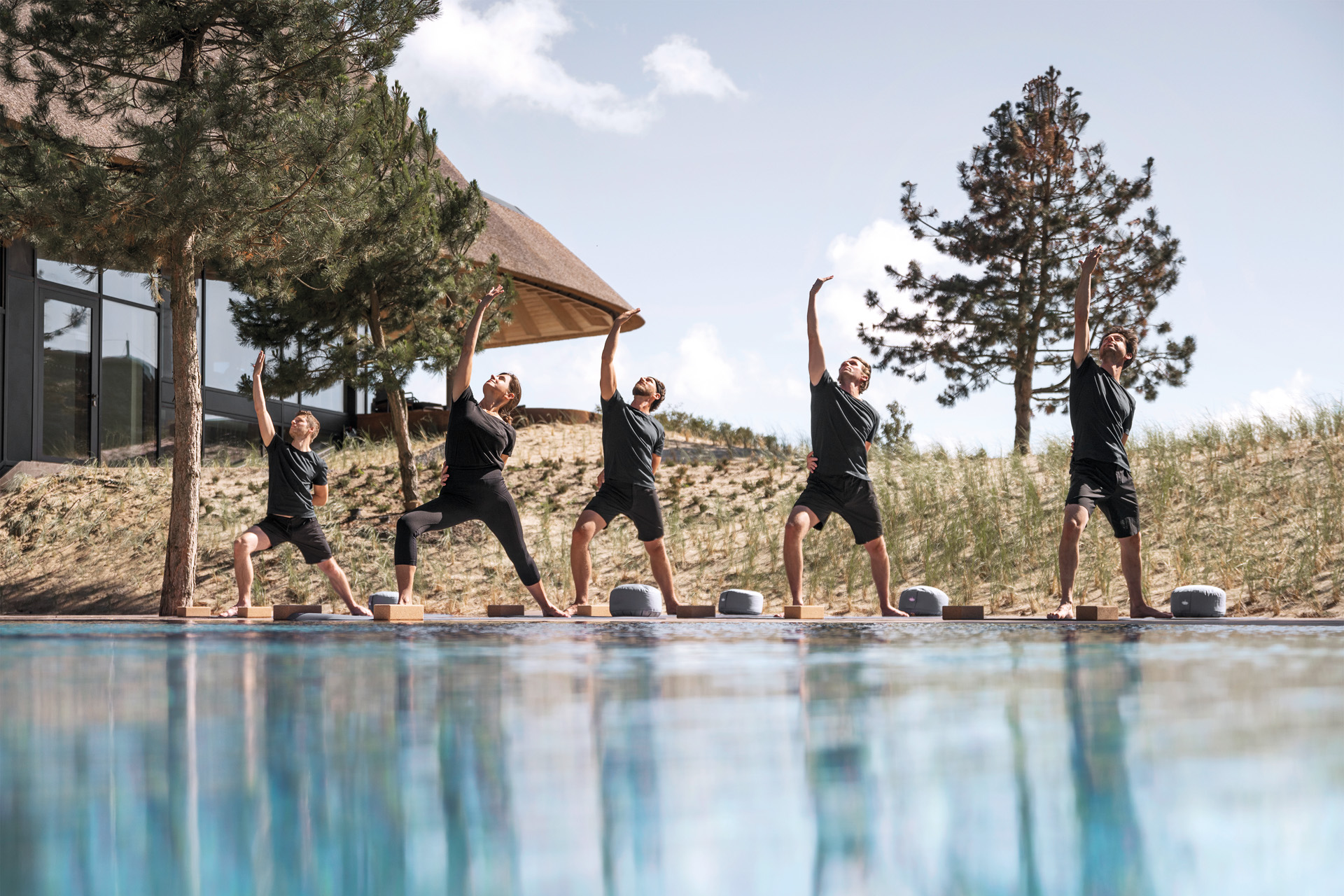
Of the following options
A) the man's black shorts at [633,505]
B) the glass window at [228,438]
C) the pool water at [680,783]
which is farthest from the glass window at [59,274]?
the pool water at [680,783]

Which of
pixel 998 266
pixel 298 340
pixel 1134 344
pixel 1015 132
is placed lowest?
pixel 1134 344

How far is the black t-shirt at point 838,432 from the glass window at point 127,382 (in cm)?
1404

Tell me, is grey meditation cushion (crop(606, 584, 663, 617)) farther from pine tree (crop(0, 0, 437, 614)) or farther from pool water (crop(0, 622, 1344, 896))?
pool water (crop(0, 622, 1344, 896))

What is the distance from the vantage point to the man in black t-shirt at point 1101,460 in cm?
647

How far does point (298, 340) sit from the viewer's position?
1324 cm

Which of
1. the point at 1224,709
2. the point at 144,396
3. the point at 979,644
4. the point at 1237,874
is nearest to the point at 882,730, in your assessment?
the point at 1224,709

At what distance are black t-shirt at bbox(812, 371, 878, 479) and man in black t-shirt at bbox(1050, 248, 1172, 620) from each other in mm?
1352

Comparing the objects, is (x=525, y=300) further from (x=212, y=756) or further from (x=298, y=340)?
(x=212, y=756)

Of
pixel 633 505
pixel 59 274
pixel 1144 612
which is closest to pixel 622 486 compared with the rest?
pixel 633 505

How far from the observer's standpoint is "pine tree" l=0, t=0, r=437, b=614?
→ 8445 millimetres

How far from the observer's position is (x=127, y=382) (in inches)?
711

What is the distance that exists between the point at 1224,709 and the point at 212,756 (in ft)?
5.54

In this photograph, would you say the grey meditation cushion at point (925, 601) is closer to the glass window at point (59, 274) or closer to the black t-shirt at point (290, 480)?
the black t-shirt at point (290, 480)

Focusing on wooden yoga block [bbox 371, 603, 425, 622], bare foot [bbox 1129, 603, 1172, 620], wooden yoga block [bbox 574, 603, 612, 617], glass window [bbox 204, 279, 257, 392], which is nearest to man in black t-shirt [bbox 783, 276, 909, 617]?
wooden yoga block [bbox 574, 603, 612, 617]
